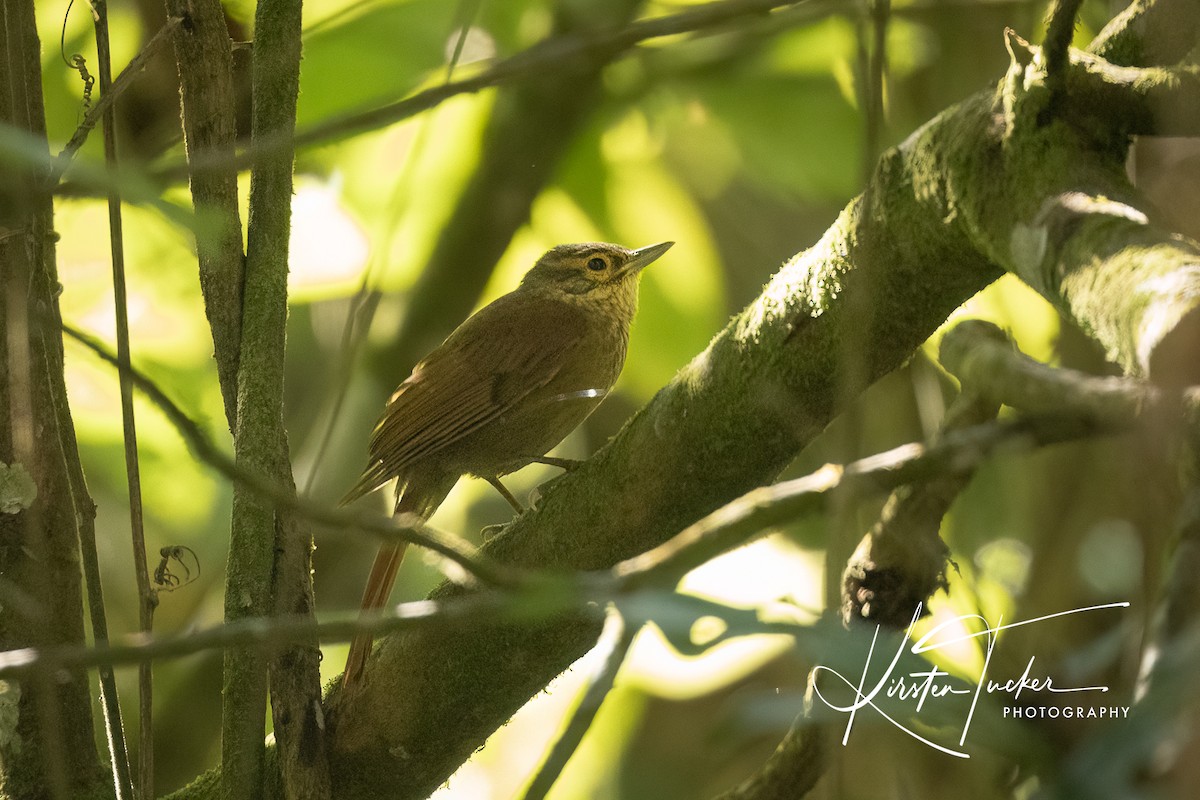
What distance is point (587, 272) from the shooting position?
171 inches

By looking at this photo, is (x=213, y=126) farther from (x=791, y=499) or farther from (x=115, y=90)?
(x=791, y=499)

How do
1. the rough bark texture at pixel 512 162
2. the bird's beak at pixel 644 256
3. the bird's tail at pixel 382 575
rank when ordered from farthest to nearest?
the rough bark texture at pixel 512 162
the bird's beak at pixel 644 256
the bird's tail at pixel 382 575

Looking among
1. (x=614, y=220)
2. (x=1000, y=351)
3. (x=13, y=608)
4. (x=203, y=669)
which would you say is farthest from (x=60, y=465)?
(x=614, y=220)

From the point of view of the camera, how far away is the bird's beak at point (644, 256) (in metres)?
3.97

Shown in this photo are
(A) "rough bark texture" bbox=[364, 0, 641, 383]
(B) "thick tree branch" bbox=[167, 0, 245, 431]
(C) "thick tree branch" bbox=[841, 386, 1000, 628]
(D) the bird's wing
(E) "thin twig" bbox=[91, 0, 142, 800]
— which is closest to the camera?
(C) "thick tree branch" bbox=[841, 386, 1000, 628]

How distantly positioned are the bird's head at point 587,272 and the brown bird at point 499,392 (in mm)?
24

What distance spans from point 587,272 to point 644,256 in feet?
1.28

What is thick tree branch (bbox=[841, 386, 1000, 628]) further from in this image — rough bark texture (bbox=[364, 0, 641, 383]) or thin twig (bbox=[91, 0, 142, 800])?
rough bark texture (bbox=[364, 0, 641, 383])

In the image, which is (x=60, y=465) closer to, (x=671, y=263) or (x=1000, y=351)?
(x=1000, y=351)

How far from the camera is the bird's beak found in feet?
13.0

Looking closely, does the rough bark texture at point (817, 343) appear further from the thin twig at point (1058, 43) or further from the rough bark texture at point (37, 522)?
the rough bark texture at point (37, 522)

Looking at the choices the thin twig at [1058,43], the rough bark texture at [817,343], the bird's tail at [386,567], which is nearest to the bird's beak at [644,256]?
the bird's tail at [386,567]

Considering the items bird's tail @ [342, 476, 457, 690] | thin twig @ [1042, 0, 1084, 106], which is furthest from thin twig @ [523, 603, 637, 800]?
thin twig @ [1042, 0, 1084, 106]

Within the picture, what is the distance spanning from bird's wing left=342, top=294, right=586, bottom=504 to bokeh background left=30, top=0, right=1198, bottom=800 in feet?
0.78
